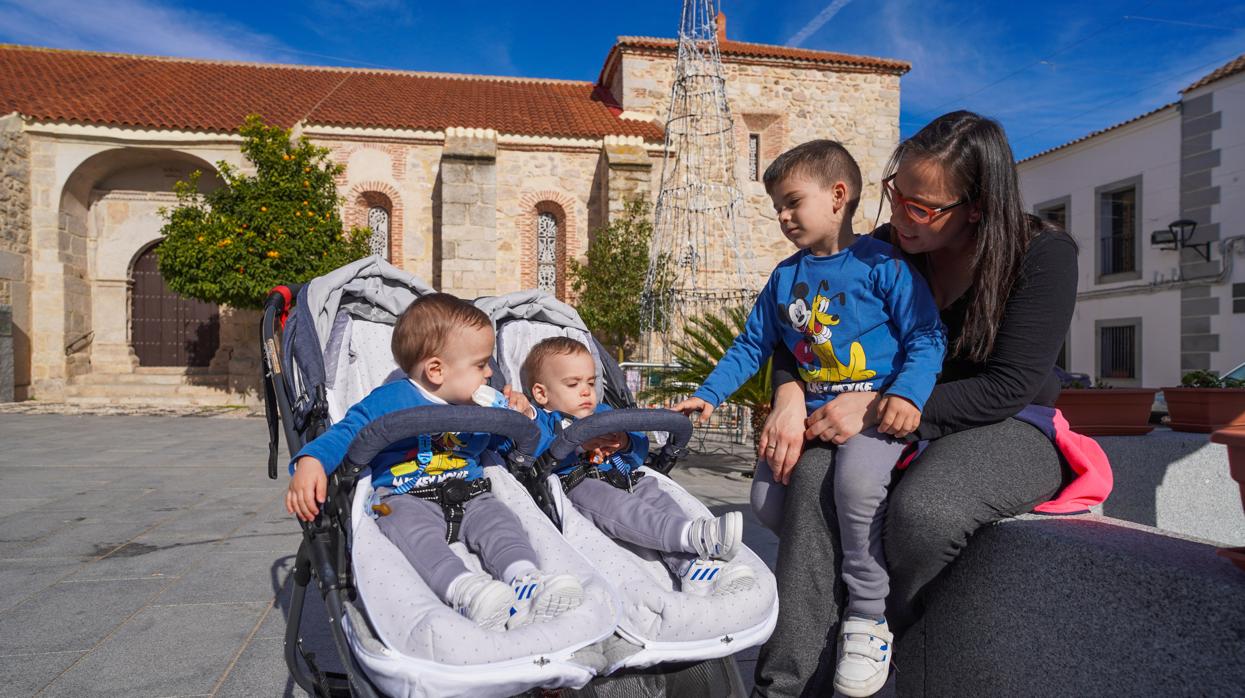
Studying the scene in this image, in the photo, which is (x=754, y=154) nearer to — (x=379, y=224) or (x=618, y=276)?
(x=618, y=276)

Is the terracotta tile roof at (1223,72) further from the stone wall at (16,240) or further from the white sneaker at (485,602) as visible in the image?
the stone wall at (16,240)

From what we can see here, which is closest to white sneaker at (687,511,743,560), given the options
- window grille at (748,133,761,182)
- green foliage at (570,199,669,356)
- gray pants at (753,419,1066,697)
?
gray pants at (753,419,1066,697)

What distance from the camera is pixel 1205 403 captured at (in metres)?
3.57

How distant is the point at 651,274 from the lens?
43.5ft

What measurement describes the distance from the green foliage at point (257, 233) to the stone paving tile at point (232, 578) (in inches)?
390

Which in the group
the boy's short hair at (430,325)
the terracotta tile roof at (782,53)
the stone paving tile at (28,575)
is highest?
the terracotta tile roof at (782,53)

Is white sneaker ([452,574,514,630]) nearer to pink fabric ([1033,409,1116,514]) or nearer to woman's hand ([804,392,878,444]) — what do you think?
woman's hand ([804,392,878,444])

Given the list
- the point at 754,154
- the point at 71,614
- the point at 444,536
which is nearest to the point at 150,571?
the point at 71,614

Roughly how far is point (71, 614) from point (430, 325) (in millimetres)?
2460

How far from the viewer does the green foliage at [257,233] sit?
1352 centimetres

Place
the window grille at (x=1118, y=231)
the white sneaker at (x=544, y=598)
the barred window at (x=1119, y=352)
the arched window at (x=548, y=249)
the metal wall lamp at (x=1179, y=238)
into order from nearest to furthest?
the white sneaker at (x=544, y=598) → the metal wall lamp at (x=1179, y=238) → the arched window at (x=548, y=249) → the barred window at (x=1119, y=352) → the window grille at (x=1118, y=231)

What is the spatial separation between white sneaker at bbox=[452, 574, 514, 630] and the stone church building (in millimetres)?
14362

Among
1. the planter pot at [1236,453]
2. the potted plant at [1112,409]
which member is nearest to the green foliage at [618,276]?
the potted plant at [1112,409]

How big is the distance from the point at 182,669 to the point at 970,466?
114 inches
